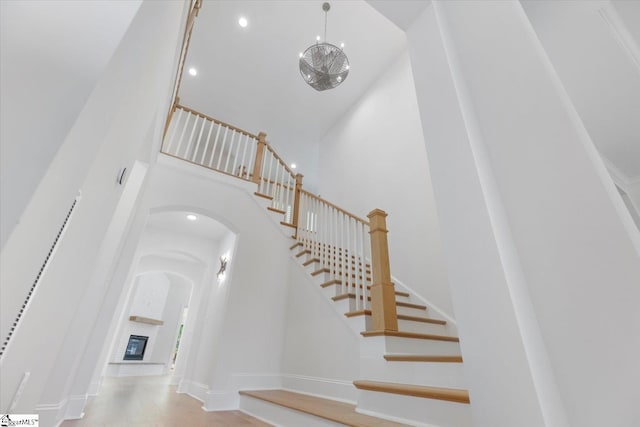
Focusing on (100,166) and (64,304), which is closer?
(100,166)

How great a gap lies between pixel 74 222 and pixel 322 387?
230cm

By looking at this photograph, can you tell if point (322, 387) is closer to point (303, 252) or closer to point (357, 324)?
point (357, 324)

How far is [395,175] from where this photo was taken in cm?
401

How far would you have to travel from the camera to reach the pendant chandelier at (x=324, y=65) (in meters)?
3.35

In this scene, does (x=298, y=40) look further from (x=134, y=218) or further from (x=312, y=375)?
(x=312, y=375)

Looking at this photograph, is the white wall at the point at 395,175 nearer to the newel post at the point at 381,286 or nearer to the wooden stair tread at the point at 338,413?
the newel post at the point at 381,286

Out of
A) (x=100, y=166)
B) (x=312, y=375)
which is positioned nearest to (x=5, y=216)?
(x=100, y=166)

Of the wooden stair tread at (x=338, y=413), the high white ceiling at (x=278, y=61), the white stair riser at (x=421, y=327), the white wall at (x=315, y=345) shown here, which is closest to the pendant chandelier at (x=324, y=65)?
the high white ceiling at (x=278, y=61)

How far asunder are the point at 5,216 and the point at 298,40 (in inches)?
206

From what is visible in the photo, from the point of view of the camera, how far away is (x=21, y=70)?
1.59ft

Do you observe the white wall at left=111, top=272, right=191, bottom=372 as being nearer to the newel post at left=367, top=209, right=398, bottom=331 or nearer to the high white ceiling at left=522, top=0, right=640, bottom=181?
the newel post at left=367, top=209, right=398, bottom=331

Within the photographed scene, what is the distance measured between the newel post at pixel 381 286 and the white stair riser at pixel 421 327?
402 mm

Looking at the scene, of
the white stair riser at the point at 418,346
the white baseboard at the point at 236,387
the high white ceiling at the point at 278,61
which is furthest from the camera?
the high white ceiling at the point at 278,61

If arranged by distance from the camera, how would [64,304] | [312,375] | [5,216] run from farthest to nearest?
[312,375] < [64,304] < [5,216]
